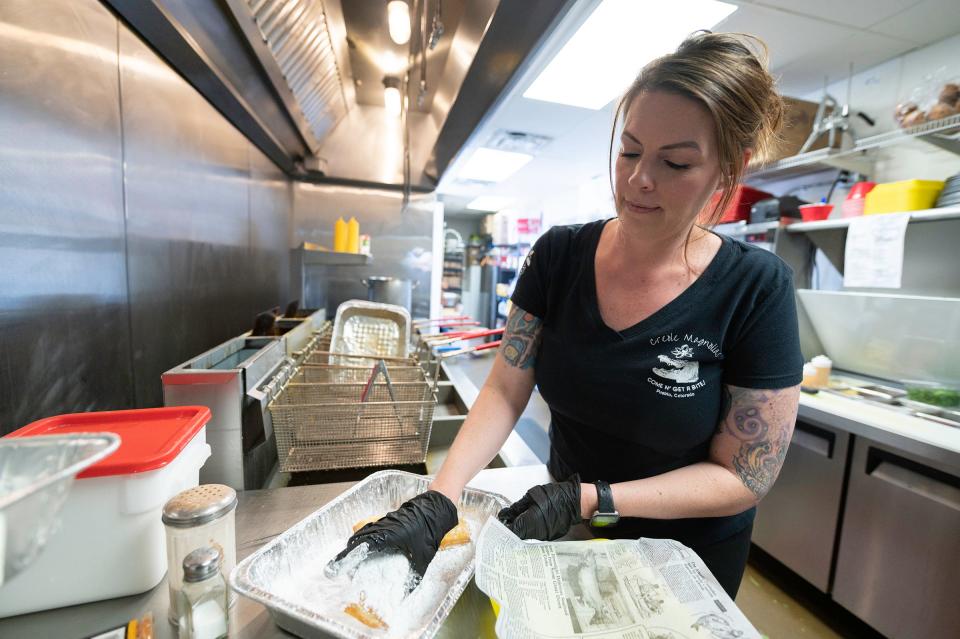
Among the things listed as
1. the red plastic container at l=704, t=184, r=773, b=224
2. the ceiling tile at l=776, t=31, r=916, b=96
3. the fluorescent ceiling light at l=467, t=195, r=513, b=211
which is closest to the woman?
the ceiling tile at l=776, t=31, r=916, b=96

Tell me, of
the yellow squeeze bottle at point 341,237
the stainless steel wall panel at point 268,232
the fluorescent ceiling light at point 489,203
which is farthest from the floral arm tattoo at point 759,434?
the fluorescent ceiling light at point 489,203

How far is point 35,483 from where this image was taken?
33 centimetres

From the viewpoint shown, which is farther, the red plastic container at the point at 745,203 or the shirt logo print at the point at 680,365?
the red plastic container at the point at 745,203

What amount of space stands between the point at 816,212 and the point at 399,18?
2372 mm

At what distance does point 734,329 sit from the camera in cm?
81

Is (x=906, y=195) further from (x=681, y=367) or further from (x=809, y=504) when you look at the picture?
(x=681, y=367)

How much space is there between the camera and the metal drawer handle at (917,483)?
1.41 metres

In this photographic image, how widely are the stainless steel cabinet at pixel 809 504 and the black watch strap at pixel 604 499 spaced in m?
1.63

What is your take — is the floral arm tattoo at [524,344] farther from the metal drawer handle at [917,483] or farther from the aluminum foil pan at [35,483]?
the metal drawer handle at [917,483]

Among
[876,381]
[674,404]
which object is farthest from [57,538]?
[876,381]

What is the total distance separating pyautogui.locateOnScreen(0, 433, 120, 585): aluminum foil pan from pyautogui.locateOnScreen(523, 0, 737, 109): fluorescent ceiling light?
5.98 ft

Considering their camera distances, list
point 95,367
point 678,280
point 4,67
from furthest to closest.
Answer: point 95,367 → point 678,280 → point 4,67

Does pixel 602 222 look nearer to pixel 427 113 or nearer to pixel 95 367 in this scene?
pixel 95 367

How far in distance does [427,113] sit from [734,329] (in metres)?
3.38
